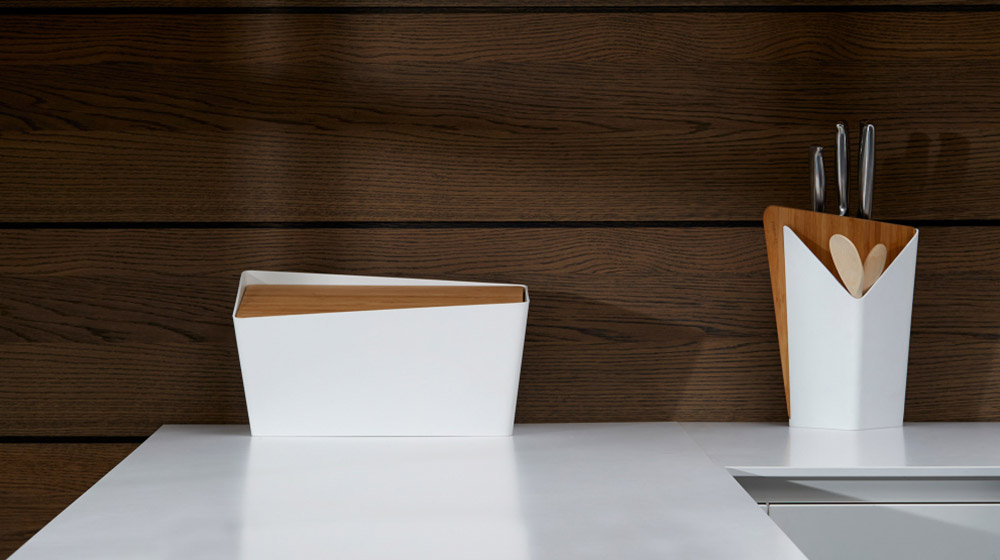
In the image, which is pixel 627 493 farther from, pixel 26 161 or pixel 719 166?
pixel 26 161

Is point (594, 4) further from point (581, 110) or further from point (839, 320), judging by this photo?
point (839, 320)

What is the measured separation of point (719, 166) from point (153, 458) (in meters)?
0.70

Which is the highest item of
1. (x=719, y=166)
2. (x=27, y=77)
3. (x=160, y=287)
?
(x=27, y=77)

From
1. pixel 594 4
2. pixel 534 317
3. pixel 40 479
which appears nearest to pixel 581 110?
pixel 594 4

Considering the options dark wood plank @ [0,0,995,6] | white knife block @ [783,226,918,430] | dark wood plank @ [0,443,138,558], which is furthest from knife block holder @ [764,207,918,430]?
dark wood plank @ [0,443,138,558]

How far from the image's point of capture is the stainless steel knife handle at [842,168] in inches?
34.9

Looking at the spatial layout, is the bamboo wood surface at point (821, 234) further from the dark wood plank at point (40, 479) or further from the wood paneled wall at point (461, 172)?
the dark wood plank at point (40, 479)

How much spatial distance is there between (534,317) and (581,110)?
0.84 feet

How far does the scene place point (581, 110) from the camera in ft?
3.24

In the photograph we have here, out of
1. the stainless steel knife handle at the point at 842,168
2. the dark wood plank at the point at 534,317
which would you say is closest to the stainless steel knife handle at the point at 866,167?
the stainless steel knife handle at the point at 842,168

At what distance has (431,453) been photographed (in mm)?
784

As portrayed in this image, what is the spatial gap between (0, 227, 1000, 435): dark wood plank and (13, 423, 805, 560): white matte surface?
144 millimetres

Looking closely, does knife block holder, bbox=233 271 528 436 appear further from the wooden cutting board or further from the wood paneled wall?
the wood paneled wall

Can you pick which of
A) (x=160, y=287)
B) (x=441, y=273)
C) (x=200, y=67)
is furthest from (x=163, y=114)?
(x=441, y=273)
